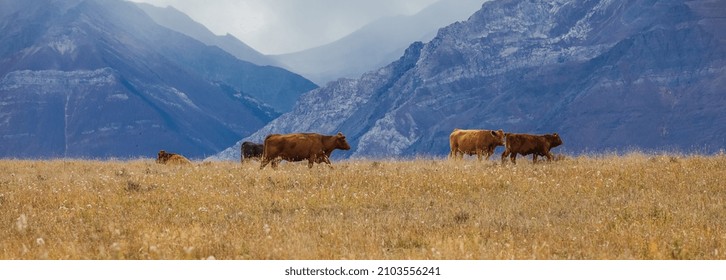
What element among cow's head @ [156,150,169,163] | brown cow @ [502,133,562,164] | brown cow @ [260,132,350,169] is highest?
brown cow @ [502,133,562,164]

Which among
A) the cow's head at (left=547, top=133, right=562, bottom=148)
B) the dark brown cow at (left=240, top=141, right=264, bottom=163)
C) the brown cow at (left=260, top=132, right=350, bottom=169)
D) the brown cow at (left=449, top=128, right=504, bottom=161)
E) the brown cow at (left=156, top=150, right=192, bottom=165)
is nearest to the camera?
the brown cow at (left=260, top=132, right=350, bottom=169)

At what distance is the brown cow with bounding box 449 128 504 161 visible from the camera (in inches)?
1238

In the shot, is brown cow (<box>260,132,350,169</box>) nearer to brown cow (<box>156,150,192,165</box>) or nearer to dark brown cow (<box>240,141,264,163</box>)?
brown cow (<box>156,150,192,165</box>)

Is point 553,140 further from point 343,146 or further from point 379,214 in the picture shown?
point 379,214

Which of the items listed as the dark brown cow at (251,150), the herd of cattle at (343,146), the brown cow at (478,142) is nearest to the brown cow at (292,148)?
the herd of cattle at (343,146)

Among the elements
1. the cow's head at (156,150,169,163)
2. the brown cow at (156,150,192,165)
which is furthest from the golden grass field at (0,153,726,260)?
the cow's head at (156,150,169,163)

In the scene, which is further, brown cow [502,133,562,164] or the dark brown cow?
the dark brown cow

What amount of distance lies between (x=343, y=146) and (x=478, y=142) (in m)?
6.26

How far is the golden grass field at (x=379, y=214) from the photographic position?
1158 centimetres

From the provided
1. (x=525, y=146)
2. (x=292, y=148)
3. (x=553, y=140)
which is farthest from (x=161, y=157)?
(x=553, y=140)

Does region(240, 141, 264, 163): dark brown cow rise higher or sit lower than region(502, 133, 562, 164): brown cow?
lower

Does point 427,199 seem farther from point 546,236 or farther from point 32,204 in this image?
point 32,204

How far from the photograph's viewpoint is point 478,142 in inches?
1264
